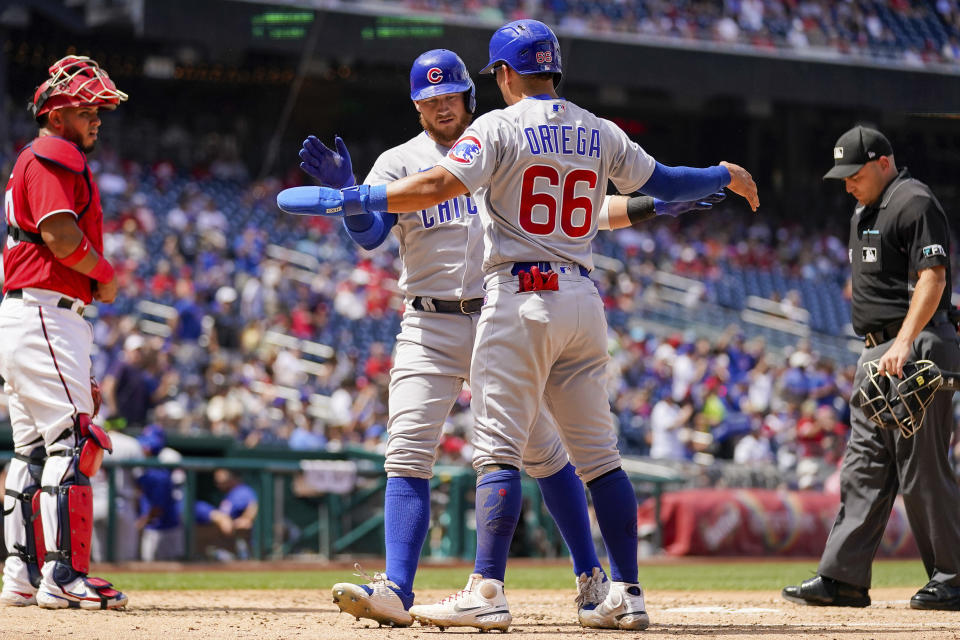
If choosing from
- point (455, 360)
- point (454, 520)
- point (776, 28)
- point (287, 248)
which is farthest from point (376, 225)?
point (776, 28)

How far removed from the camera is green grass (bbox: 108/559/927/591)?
7223mm

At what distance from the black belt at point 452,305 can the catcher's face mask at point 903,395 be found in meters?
1.65

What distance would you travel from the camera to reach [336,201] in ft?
13.1

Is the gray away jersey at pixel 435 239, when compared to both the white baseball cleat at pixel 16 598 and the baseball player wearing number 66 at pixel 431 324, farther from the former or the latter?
the white baseball cleat at pixel 16 598

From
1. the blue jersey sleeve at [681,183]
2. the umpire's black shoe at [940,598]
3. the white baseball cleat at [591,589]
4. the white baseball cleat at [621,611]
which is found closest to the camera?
the white baseball cleat at [621,611]

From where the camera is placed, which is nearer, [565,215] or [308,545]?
[565,215]

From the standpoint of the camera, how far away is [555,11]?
22.6m

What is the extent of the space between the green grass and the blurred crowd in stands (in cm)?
1409

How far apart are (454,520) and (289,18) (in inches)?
551

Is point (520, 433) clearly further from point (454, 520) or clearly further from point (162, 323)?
point (162, 323)

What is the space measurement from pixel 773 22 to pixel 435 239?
21.0 m

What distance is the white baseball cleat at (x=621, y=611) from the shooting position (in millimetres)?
4168

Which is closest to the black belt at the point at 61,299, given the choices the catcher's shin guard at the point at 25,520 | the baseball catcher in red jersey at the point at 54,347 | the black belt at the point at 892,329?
the baseball catcher in red jersey at the point at 54,347

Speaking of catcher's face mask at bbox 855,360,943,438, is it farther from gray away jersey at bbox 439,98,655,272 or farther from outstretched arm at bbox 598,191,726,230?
gray away jersey at bbox 439,98,655,272
